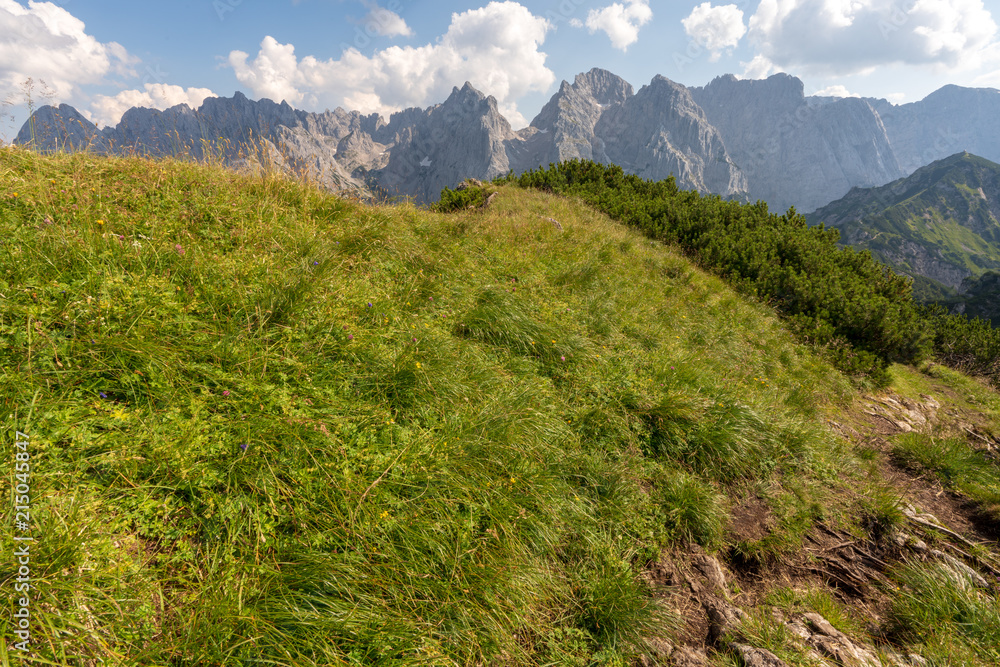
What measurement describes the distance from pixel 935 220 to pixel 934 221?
687 millimetres

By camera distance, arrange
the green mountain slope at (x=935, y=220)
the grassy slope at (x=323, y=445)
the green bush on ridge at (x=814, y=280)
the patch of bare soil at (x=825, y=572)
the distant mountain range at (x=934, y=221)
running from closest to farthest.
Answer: the grassy slope at (x=323, y=445)
the patch of bare soil at (x=825, y=572)
the green bush on ridge at (x=814, y=280)
the distant mountain range at (x=934, y=221)
the green mountain slope at (x=935, y=220)

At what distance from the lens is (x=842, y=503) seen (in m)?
4.42

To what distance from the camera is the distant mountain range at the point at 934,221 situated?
12812cm

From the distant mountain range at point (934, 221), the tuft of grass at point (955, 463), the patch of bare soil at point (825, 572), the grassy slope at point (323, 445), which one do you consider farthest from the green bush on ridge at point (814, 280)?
the distant mountain range at point (934, 221)

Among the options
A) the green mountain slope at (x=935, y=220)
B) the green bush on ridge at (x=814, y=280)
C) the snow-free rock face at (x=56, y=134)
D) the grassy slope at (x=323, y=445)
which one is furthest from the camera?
the green mountain slope at (x=935, y=220)

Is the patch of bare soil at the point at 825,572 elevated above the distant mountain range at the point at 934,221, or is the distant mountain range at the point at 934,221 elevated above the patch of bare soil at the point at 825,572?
the distant mountain range at the point at 934,221

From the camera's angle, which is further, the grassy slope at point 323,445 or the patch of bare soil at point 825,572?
the patch of bare soil at point 825,572

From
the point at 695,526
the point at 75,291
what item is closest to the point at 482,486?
the point at 695,526

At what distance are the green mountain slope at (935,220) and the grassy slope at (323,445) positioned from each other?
16140cm

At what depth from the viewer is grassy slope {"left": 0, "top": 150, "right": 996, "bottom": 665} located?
215 centimetres

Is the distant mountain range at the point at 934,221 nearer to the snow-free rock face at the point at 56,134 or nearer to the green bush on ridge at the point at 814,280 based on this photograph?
the green bush on ridge at the point at 814,280

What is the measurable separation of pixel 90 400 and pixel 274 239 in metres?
3.01

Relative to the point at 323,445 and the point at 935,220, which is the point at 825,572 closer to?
the point at 323,445

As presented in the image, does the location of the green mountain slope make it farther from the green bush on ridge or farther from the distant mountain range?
the green bush on ridge
